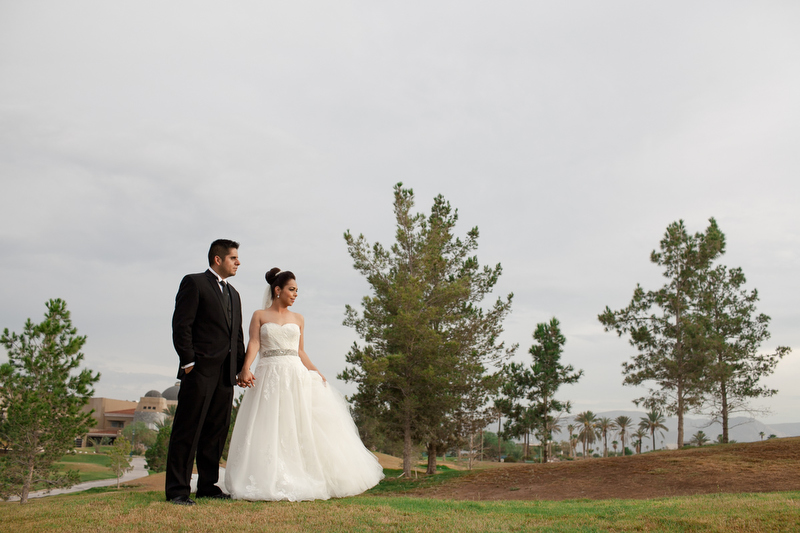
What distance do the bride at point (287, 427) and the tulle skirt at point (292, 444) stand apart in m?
0.01

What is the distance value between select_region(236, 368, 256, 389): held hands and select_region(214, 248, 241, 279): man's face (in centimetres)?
130

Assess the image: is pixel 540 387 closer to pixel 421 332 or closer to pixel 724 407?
pixel 724 407

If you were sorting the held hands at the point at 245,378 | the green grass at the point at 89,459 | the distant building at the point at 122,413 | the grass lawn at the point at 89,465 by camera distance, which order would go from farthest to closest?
the distant building at the point at 122,413, the green grass at the point at 89,459, the grass lawn at the point at 89,465, the held hands at the point at 245,378

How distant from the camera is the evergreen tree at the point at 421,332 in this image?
21438mm

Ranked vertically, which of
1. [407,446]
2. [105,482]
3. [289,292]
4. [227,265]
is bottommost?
[105,482]

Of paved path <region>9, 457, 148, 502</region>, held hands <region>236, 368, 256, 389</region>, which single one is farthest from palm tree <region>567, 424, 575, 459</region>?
held hands <region>236, 368, 256, 389</region>

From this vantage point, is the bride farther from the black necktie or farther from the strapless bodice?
the black necktie

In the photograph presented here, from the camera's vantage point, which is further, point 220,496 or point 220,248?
point 220,248

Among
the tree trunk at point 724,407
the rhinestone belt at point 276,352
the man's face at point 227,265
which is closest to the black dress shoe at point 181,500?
the rhinestone belt at point 276,352

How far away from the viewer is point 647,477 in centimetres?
1512

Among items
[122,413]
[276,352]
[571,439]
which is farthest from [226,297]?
[122,413]

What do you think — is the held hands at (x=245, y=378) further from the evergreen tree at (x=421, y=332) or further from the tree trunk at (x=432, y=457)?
the tree trunk at (x=432, y=457)

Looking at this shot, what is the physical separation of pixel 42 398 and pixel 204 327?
64.3 ft

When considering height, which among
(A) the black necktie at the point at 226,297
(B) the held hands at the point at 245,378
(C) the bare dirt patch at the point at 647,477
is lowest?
(C) the bare dirt patch at the point at 647,477
